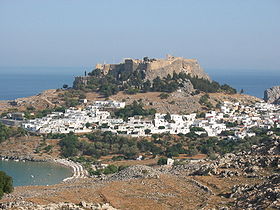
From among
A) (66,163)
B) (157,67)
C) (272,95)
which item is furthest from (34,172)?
(272,95)

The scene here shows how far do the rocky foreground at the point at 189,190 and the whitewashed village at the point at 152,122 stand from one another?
68.1 feet

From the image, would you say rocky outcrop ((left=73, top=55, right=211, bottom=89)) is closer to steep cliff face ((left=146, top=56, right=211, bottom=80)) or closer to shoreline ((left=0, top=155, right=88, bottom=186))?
steep cliff face ((left=146, top=56, right=211, bottom=80))

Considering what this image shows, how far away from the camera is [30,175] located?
34.9m

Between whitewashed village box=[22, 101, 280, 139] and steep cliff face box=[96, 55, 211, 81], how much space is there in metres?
7.79

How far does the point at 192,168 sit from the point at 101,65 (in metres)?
39.5

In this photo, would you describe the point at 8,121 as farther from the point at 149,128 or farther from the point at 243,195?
the point at 243,195

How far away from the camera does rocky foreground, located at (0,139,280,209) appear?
54.7 feet

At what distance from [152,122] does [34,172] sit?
1374 centimetres

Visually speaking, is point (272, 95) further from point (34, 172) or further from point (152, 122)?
point (34, 172)

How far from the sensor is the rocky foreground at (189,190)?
54.7 feet

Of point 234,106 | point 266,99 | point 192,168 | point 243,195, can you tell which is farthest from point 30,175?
point 266,99

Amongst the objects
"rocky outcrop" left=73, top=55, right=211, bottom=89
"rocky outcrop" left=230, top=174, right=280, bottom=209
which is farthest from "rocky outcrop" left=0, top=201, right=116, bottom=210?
"rocky outcrop" left=73, top=55, right=211, bottom=89

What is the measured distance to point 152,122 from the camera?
155 feet

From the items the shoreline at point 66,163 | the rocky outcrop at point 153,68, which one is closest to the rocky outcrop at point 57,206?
the shoreline at point 66,163
